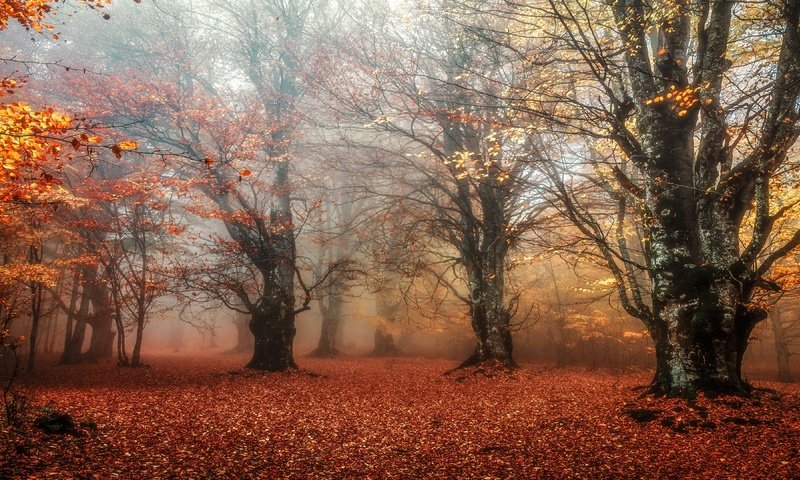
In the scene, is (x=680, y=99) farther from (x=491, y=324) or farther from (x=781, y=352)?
(x=781, y=352)

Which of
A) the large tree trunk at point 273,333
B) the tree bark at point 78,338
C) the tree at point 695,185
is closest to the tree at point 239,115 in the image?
the large tree trunk at point 273,333

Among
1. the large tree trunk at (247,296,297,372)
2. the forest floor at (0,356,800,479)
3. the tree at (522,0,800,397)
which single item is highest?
the tree at (522,0,800,397)

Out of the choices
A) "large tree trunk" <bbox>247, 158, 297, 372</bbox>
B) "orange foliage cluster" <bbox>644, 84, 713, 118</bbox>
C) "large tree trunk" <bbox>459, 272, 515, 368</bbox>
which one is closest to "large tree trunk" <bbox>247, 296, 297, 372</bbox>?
"large tree trunk" <bbox>247, 158, 297, 372</bbox>

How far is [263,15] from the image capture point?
20.0 m

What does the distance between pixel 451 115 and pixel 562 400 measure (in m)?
6.98

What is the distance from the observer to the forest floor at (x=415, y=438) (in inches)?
185

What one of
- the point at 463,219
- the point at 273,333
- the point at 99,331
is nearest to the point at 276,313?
the point at 273,333

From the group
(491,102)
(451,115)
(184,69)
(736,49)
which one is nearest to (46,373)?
(184,69)

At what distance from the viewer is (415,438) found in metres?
6.41

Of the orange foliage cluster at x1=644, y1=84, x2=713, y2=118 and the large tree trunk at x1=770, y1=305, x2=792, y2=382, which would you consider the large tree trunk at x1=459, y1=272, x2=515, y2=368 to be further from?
the large tree trunk at x1=770, y1=305, x2=792, y2=382

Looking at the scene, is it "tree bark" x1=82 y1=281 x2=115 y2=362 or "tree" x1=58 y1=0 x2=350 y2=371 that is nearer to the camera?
"tree" x1=58 y1=0 x2=350 y2=371

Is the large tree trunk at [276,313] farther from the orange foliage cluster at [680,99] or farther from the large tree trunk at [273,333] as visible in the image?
the orange foliage cluster at [680,99]

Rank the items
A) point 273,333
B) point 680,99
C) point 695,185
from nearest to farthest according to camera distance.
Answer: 1. point 680,99
2. point 695,185
3. point 273,333

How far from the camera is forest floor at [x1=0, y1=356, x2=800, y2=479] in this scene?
4.70 metres
